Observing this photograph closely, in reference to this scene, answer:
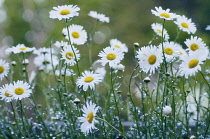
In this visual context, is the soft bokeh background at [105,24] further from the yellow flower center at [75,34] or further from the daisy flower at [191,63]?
the daisy flower at [191,63]

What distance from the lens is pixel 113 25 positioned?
8.14 meters

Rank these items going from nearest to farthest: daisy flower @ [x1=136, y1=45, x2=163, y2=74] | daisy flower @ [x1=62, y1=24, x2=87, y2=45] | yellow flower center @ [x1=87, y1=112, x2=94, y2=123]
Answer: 1. yellow flower center @ [x1=87, y1=112, x2=94, y2=123]
2. daisy flower @ [x1=136, y1=45, x2=163, y2=74]
3. daisy flower @ [x1=62, y1=24, x2=87, y2=45]

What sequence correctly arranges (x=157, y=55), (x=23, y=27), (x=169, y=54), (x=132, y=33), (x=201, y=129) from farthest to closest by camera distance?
1. (x=23, y=27)
2. (x=132, y=33)
3. (x=201, y=129)
4. (x=169, y=54)
5. (x=157, y=55)

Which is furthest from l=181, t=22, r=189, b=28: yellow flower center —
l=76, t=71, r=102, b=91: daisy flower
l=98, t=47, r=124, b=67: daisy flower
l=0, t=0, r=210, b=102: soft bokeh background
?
l=0, t=0, r=210, b=102: soft bokeh background

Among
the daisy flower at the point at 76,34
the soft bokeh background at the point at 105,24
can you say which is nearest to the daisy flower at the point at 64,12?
the daisy flower at the point at 76,34

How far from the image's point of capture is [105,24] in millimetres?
8359

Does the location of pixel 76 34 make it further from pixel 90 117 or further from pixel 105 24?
pixel 105 24

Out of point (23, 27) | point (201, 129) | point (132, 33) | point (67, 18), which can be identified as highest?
point (23, 27)

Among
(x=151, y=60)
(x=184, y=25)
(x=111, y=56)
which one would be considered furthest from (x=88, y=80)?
(x=184, y=25)

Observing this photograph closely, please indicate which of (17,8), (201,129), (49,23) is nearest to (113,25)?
(49,23)

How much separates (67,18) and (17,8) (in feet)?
28.9

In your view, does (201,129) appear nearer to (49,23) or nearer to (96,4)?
(96,4)

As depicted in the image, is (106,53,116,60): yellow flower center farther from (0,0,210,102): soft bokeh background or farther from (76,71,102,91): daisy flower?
(0,0,210,102): soft bokeh background

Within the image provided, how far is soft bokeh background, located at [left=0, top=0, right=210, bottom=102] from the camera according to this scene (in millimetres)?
7738
